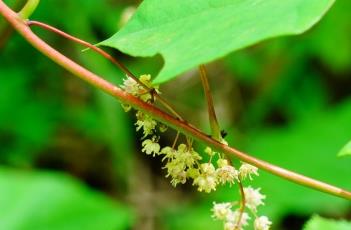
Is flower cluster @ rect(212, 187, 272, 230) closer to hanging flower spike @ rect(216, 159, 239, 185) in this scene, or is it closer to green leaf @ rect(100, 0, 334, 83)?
hanging flower spike @ rect(216, 159, 239, 185)

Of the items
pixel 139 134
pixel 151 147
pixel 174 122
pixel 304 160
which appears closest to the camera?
pixel 174 122

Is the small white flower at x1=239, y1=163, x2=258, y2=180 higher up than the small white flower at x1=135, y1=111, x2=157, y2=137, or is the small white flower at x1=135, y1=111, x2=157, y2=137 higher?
the small white flower at x1=135, y1=111, x2=157, y2=137

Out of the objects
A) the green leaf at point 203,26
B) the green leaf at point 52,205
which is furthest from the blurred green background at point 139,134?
the green leaf at point 203,26

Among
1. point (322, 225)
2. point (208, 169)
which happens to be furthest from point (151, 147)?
point (322, 225)

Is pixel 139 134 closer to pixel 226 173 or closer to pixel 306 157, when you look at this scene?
pixel 306 157

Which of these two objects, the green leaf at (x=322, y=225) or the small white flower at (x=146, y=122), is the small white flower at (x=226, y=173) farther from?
the green leaf at (x=322, y=225)

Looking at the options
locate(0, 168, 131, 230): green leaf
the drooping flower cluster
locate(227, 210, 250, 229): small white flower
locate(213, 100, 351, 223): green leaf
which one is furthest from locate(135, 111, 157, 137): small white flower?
locate(213, 100, 351, 223): green leaf
